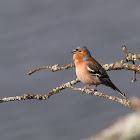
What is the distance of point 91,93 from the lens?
34.8 ft

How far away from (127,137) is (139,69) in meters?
9.45

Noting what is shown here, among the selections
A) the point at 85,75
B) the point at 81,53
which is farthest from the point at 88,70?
the point at 81,53

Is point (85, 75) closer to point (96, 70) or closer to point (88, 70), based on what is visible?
point (88, 70)

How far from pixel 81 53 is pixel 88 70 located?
0.83 meters

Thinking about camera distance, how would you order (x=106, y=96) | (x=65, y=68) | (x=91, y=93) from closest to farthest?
(x=106, y=96) < (x=91, y=93) < (x=65, y=68)

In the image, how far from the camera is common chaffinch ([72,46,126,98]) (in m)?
12.4

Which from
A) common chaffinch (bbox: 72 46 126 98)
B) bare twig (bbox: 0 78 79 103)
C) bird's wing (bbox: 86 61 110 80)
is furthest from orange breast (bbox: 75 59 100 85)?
bare twig (bbox: 0 78 79 103)

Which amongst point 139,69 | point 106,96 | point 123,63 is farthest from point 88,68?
point 106,96

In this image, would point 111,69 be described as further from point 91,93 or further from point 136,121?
point 136,121

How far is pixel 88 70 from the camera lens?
1245 centimetres

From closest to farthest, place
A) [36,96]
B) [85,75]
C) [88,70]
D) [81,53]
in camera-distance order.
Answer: [36,96], [85,75], [88,70], [81,53]

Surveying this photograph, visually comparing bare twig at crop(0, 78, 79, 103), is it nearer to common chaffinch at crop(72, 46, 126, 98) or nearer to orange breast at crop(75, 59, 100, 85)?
orange breast at crop(75, 59, 100, 85)

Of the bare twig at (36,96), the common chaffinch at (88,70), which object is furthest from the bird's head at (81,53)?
the bare twig at (36,96)

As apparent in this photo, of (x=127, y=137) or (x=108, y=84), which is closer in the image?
(x=127, y=137)
